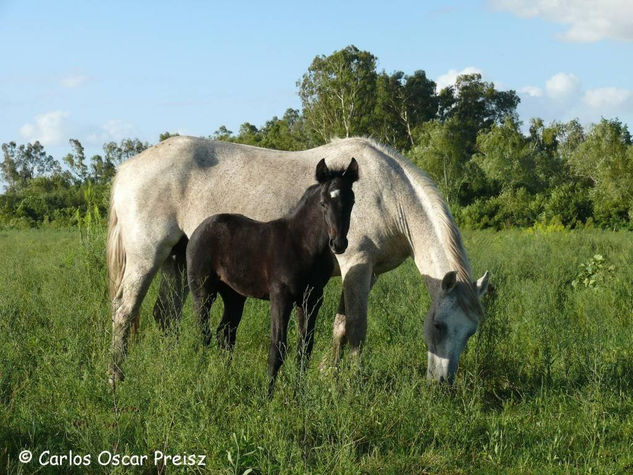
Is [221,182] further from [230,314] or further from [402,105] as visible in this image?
[402,105]

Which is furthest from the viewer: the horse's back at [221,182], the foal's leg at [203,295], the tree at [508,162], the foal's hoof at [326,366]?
the tree at [508,162]

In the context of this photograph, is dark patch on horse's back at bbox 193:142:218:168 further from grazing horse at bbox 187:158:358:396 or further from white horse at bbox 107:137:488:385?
grazing horse at bbox 187:158:358:396

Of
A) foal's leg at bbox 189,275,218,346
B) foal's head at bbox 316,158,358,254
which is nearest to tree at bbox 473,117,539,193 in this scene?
foal's leg at bbox 189,275,218,346

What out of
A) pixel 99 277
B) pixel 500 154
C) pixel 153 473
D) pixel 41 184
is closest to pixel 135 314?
pixel 99 277

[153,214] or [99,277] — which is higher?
[153,214]

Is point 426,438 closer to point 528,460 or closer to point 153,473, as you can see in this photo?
point 528,460

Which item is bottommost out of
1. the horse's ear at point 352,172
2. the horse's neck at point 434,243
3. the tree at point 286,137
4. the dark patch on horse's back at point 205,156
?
the horse's neck at point 434,243

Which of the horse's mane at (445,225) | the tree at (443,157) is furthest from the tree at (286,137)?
the horse's mane at (445,225)

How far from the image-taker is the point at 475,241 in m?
17.4

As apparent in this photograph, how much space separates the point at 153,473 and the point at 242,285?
1.73 meters

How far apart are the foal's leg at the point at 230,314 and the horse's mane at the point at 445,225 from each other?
5.69 feet

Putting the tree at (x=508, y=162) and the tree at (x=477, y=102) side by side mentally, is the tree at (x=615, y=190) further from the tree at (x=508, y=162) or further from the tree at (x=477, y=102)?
the tree at (x=477, y=102)

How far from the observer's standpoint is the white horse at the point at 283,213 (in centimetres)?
547

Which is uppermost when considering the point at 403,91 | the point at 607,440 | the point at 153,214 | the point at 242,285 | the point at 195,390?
the point at 403,91
